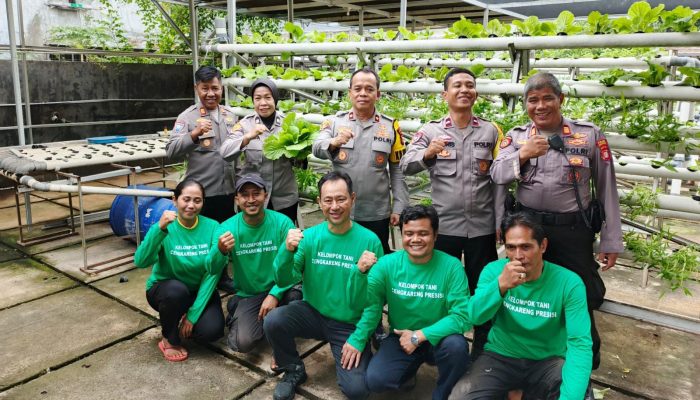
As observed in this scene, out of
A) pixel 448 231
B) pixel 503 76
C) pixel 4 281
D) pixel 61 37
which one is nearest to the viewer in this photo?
pixel 448 231

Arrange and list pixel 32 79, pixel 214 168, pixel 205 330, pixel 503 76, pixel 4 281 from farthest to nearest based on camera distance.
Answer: pixel 32 79
pixel 503 76
pixel 4 281
pixel 214 168
pixel 205 330

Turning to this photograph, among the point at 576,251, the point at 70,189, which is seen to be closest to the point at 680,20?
the point at 576,251

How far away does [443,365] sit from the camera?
8.94 ft

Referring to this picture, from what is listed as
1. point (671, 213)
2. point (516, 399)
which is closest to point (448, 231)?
point (516, 399)

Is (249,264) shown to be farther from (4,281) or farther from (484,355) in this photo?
(4,281)

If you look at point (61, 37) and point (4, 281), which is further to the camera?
point (61, 37)

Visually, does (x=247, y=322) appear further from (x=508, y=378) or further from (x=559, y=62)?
(x=559, y=62)

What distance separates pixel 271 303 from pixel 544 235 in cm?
168

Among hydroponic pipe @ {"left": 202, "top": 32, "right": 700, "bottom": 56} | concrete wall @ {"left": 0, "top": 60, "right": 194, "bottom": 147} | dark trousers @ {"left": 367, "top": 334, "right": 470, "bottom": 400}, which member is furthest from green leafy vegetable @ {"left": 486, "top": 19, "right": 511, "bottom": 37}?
concrete wall @ {"left": 0, "top": 60, "right": 194, "bottom": 147}

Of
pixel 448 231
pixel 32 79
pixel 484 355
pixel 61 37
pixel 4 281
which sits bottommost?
pixel 4 281

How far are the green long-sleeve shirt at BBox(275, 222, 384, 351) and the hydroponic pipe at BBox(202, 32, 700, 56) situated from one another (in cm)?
169

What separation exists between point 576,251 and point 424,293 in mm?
827

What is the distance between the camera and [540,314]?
259 cm

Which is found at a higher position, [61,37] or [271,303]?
[61,37]
